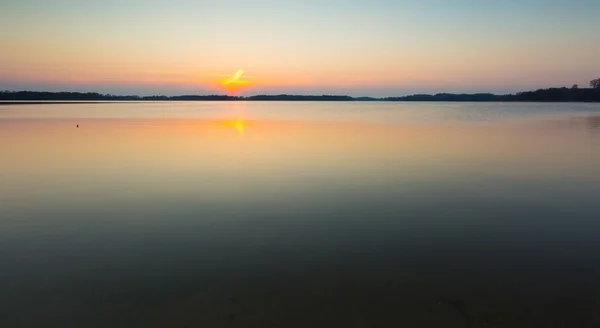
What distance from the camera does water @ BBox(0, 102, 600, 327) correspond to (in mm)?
6082

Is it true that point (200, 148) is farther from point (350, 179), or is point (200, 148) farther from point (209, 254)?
point (209, 254)

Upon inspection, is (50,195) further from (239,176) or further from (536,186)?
(536,186)

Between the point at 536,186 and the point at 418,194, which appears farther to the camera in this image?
the point at 536,186

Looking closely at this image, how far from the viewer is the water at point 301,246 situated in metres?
6.08

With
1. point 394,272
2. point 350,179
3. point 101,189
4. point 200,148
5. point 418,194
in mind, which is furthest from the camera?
point 200,148

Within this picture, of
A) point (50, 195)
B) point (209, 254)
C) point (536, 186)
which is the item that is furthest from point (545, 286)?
point (50, 195)

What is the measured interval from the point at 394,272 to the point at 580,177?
13.2 meters

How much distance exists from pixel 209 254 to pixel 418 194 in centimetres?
788

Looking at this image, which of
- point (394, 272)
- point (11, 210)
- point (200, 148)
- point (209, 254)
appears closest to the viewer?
point (394, 272)

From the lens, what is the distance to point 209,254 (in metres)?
8.30

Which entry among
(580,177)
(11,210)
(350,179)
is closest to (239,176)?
(350,179)

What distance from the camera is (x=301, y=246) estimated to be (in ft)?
28.5

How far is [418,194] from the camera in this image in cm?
1342

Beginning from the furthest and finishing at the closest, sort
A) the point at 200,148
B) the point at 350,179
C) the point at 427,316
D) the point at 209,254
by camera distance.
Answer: the point at 200,148 < the point at 350,179 < the point at 209,254 < the point at 427,316
